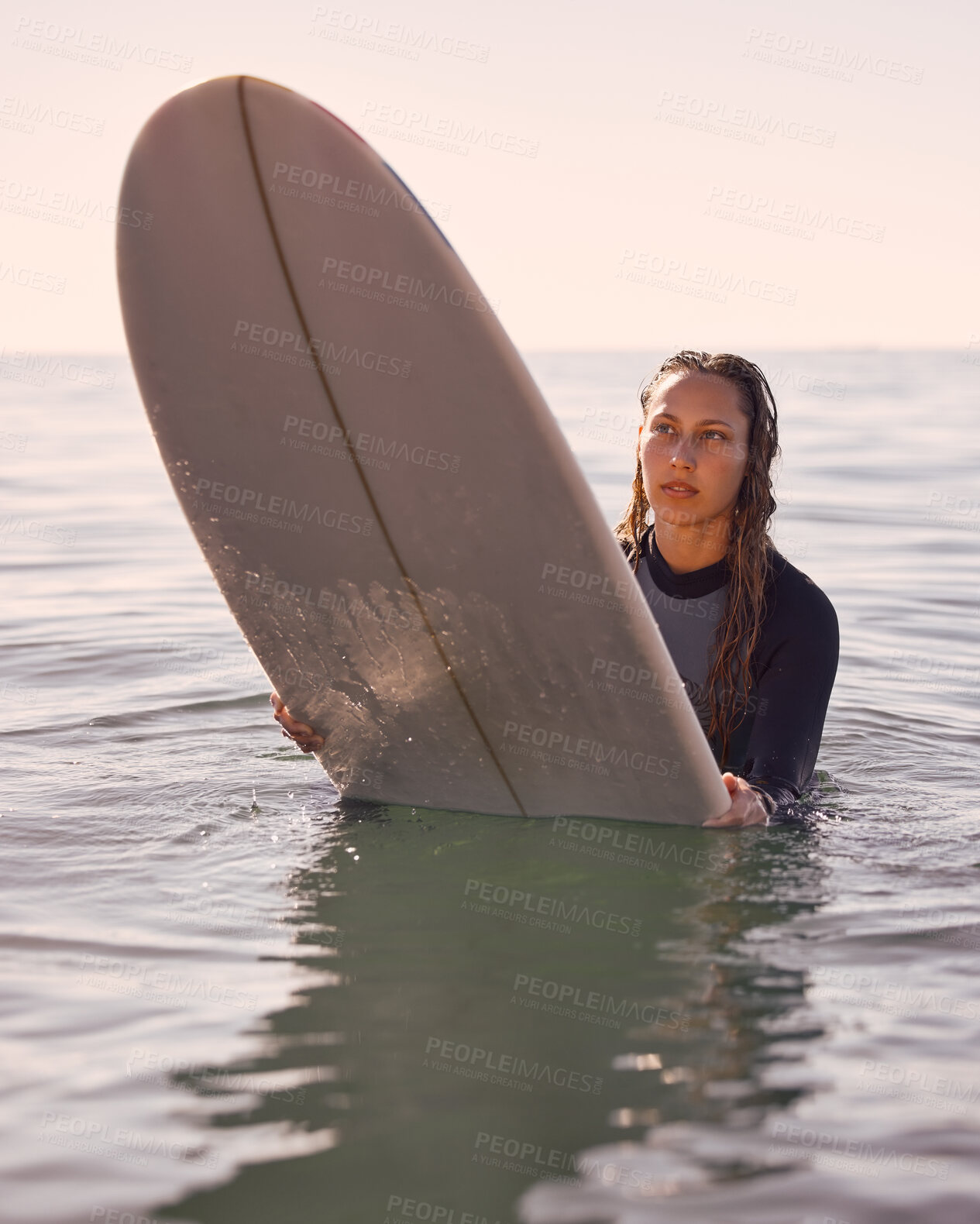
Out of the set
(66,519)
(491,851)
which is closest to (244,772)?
(491,851)

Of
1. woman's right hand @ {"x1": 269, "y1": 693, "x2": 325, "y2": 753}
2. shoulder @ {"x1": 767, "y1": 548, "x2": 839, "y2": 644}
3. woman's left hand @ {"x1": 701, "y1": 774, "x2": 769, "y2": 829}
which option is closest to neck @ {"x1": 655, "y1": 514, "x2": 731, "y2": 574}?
shoulder @ {"x1": 767, "y1": 548, "x2": 839, "y2": 644}

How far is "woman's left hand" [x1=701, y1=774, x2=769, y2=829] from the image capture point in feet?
8.85

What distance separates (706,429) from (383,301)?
918 millimetres

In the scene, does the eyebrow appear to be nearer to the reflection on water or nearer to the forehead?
the forehead

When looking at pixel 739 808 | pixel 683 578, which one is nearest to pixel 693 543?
pixel 683 578

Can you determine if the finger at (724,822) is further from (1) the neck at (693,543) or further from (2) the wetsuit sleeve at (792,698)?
(1) the neck at (693,543)

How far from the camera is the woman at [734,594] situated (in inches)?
110

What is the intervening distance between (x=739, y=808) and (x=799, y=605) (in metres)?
0.53

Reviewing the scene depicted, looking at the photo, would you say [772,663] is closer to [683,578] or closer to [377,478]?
[683,578]

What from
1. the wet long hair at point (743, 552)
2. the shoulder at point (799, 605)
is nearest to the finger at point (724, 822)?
the wet long hair at point (743, 552)

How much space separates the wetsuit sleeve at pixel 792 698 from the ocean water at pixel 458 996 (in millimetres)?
150

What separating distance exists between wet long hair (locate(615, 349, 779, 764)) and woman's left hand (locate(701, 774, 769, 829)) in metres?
0.25

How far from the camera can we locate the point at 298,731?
3.03m

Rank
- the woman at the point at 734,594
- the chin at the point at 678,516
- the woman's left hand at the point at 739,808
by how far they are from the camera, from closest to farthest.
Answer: the woman's left hand at the point at 739,808 → the woman at the point at 734,594 → the chin at the point at 678,516
